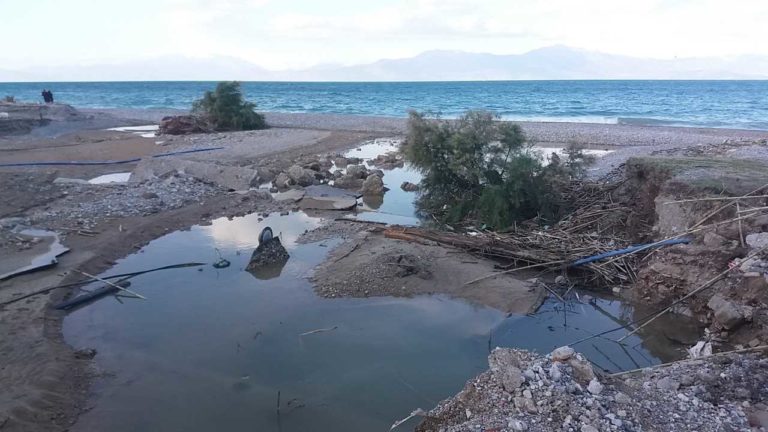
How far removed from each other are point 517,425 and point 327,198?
9.77m

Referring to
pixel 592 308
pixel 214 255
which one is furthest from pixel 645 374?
pixel 214 255

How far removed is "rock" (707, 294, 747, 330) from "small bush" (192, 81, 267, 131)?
82.8ft

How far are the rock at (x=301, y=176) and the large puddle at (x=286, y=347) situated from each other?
602cm

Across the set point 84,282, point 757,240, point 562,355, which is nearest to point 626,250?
point 757,240

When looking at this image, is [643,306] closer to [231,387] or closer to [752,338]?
[752,338]

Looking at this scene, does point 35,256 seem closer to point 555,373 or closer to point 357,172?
point 555,373

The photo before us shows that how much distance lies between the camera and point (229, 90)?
28.3 m

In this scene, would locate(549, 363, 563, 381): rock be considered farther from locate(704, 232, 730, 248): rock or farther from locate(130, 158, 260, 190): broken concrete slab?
locate(130, 158, 260, 190): broken concrete slab

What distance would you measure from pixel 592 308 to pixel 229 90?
24.9 meters

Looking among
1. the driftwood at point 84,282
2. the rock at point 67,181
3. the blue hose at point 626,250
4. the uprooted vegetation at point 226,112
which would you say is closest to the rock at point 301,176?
the rock at point 67,181

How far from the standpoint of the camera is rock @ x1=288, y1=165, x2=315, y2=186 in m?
14.8

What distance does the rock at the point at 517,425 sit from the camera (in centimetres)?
392

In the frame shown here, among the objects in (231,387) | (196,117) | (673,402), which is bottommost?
(231,387)

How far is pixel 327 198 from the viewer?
1319cm
